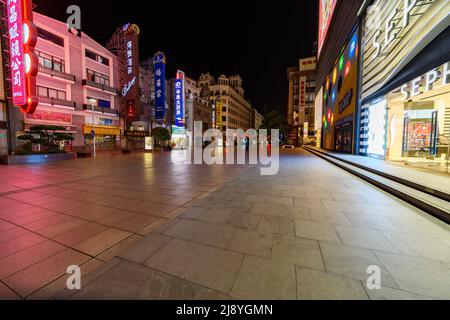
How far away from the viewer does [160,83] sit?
29.5 m

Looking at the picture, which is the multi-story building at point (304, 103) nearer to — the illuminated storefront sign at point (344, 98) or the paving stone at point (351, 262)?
the illuminated storefront sign at point (344, 98)

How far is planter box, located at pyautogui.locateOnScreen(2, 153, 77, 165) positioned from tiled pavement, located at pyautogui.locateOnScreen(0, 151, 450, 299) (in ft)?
32.7

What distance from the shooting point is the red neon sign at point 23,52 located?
13789 millimetres

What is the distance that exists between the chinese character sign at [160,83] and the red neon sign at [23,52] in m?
15.8

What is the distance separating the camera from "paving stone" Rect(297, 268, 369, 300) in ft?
6.82

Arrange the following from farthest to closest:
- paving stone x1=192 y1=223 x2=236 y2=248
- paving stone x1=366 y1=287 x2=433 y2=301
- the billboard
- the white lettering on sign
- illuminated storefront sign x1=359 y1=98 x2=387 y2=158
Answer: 1. the billboard
2. illuminated storefront sign x1=359 y1=98 x2=387 y2=158
3. the white lettering on sign
4. paving stone x1=192 y1=223 x2=236 y2=248
5. paving stone x1=366 y1=287 x2=433 y2=301

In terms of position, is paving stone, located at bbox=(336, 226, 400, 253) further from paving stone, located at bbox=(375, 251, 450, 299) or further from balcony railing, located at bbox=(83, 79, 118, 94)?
balcony railing, located at bbox=(83, 79, 118, 94)

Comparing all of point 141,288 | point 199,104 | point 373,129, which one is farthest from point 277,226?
point 199,104

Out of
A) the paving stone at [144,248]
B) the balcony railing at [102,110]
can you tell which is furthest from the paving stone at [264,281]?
the balcony railing at [102,110]

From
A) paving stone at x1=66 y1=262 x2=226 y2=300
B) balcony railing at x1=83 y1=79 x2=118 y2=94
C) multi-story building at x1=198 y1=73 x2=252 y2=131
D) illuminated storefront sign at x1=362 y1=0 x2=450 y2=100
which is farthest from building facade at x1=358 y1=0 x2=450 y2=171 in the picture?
multi-story building at x1=198 y1=73 x2=252 y2=131

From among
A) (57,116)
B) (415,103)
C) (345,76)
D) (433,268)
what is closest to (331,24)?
(345,76)

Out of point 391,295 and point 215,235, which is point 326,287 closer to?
point 391,295

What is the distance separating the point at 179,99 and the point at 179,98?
0.53ft

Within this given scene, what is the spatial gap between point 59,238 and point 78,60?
2887cm
